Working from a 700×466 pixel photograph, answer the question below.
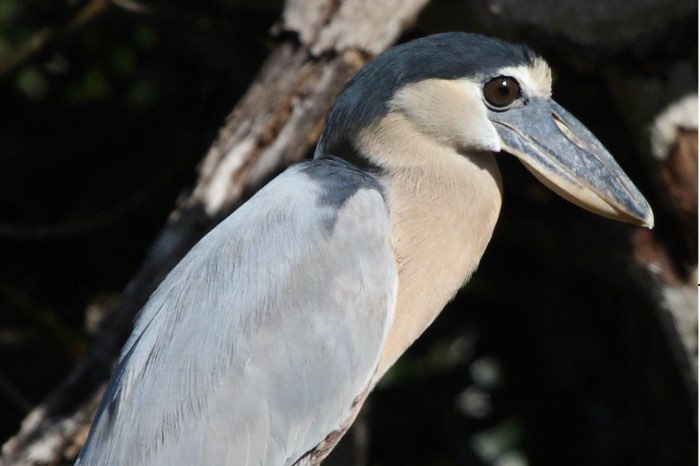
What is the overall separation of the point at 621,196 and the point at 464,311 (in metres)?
1.62

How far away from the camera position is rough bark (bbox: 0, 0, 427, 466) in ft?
8.96

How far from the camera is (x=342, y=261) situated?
2.26 meters

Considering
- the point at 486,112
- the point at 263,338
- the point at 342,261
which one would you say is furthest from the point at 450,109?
the point at 263,338

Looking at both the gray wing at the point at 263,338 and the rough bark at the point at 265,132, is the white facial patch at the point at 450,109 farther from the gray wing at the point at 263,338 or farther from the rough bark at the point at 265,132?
the rough bark at the point at 265,132

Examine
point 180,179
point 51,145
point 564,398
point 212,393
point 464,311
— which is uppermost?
point 212,393

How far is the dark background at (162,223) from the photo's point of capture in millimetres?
3590

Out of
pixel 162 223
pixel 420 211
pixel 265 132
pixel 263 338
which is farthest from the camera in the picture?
pixel 162 223

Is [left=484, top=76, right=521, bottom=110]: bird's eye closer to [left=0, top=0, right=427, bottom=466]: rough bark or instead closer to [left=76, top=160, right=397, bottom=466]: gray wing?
[left=76, top=160, right=397, bottom=466]: gray wing

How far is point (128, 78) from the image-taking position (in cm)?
390

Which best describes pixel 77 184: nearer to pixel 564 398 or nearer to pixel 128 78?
pixel 128 78

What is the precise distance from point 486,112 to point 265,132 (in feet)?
2.11

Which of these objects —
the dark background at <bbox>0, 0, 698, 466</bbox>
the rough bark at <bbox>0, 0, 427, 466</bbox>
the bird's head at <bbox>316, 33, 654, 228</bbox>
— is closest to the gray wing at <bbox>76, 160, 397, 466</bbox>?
the bird's head at <bbox>316, 33, 654, 228</bbox>

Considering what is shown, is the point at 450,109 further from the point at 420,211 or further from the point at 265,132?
the point at 265,132

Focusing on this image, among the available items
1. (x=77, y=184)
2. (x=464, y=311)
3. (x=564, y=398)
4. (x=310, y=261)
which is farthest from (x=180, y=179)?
(x=310, y=261)
